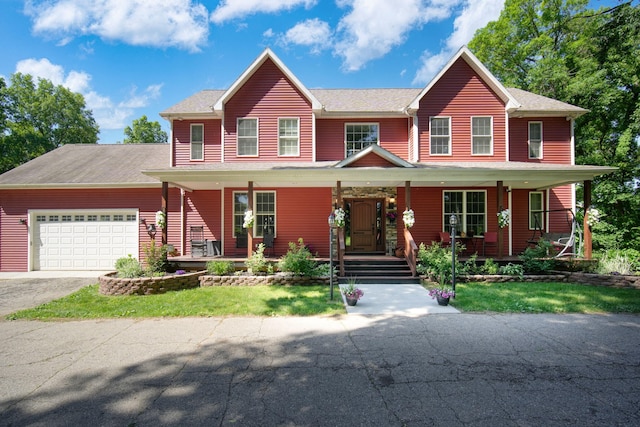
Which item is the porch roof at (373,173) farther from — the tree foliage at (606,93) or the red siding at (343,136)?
the tree foliage at (606,93)

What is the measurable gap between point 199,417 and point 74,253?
→ 12.6 meters

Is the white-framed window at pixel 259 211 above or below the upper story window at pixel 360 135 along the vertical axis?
below

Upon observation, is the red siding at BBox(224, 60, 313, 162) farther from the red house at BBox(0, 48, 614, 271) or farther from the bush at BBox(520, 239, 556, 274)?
the bush at BBox(520, 239, 556, 274)

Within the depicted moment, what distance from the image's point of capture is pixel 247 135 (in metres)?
11.7

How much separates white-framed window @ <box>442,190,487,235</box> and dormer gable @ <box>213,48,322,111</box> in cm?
660

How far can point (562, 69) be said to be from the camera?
15539mm

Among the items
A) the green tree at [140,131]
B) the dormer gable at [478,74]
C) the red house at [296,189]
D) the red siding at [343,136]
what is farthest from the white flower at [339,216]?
the green tree at [140,131]

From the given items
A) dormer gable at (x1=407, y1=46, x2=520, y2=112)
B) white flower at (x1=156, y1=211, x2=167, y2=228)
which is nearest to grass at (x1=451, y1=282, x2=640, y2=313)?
dormer gable at (x1=407, y1=46, x2=520, y2=112)

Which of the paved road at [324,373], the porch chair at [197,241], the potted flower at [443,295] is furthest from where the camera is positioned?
the porch chair at [197,241]

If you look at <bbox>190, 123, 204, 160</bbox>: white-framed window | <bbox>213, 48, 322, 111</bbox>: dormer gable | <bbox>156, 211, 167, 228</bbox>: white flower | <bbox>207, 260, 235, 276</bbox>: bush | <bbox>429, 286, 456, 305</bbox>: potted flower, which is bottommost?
<bbox>429, 286, 456, 305</bbox>: potted flower

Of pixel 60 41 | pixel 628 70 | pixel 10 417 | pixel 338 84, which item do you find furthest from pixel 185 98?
pixel 628 70

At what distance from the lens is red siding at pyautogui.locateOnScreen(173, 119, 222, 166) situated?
11781 millimetres

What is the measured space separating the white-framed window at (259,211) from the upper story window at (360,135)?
12.7 ft

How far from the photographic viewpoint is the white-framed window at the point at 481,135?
11.6 m
